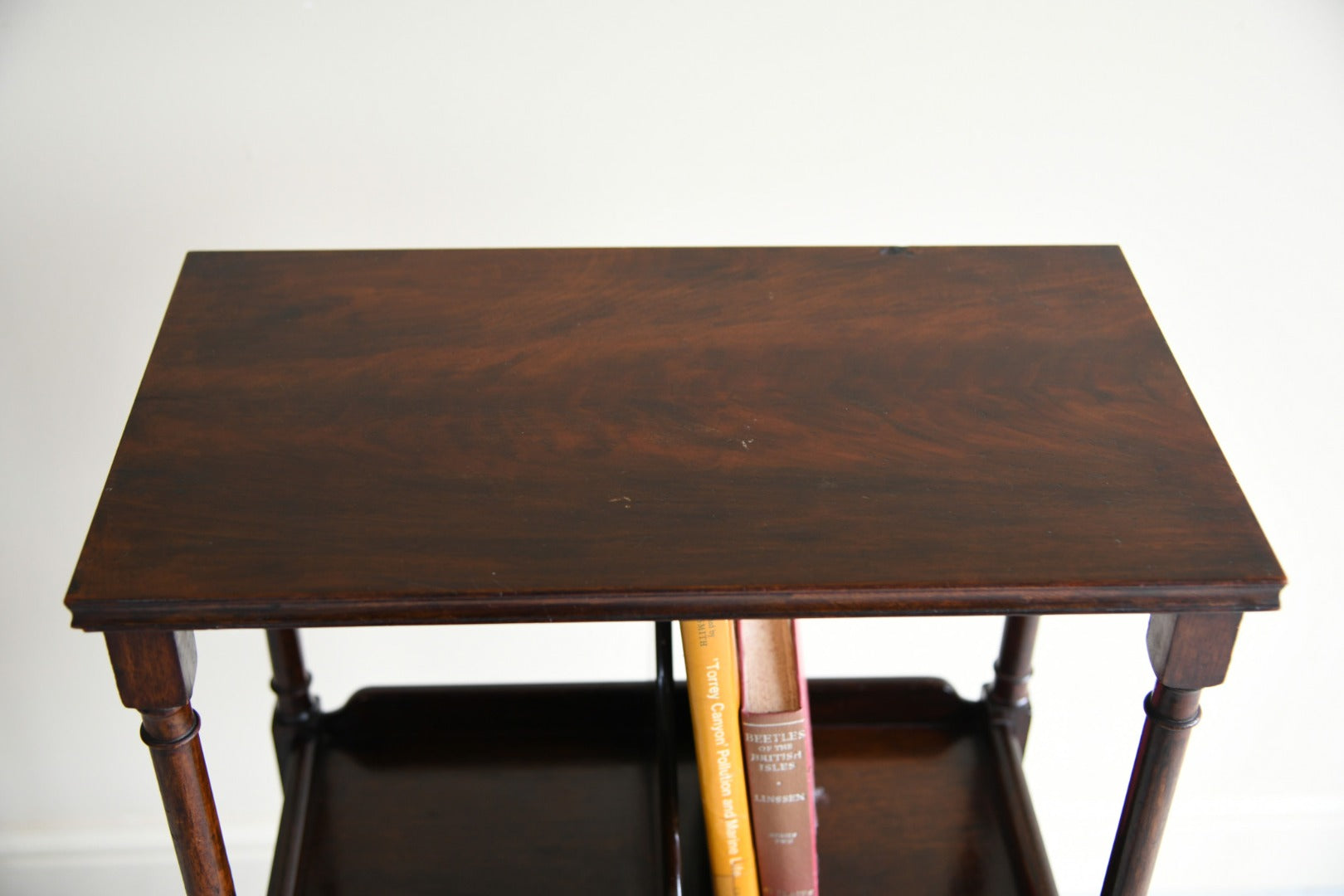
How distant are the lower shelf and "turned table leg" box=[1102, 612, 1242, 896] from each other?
20cm

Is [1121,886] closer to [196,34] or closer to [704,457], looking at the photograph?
[704,457]

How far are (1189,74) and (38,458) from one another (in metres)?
1.17

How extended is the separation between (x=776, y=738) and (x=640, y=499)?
258 mm

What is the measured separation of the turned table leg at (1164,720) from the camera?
755 mm

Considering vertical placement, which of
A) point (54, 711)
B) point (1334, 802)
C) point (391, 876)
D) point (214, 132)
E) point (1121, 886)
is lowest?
point (1334, 802)

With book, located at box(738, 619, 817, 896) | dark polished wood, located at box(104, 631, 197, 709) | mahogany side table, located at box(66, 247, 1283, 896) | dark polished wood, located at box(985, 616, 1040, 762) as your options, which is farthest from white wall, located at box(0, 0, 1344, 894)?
dark polished wood, located at box(104, 631, 197, 709)

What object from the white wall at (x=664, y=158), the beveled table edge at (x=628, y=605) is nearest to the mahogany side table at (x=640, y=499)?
the beveled table edge at (x=628, y=605)

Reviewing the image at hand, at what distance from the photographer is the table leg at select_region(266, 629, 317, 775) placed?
114 cm

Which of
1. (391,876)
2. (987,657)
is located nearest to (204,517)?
(391,876)

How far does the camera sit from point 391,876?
105 cm

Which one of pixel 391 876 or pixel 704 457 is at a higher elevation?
pixel 704 457

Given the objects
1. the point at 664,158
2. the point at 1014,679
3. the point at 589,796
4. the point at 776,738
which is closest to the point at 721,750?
the point at 776,738

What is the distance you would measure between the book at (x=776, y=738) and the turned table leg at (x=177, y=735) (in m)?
0.36

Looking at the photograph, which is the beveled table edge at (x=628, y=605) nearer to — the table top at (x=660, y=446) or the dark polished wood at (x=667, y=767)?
the table top at (x=660, y=446)
